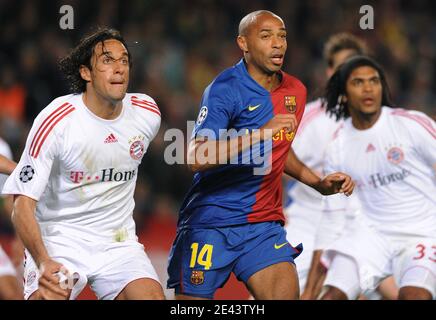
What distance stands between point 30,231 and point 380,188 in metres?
2.82

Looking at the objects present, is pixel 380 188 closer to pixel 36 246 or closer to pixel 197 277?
pixel 197 277

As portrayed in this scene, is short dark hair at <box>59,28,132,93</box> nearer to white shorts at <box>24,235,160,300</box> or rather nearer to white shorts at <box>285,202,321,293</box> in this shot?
white shorts at <box>24,235,160,300</box>

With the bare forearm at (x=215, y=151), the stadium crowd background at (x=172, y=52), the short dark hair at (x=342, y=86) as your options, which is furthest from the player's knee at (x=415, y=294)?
the stadium crowd background at (x=172, y=52)

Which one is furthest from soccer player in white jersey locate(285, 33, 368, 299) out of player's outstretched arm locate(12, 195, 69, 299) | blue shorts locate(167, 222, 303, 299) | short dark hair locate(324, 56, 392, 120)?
player's outstretched arm locate(12, 195, 69, 299)

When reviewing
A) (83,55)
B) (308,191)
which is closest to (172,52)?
(308,191)

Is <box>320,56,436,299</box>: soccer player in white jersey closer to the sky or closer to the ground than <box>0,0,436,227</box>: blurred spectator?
closer to the ground

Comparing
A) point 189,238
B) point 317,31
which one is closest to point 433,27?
point 317,31

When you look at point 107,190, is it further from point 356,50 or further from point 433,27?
point 433,27

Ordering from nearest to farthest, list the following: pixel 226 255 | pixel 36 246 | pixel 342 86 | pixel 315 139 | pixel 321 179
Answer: pixel 36 246 → pixel 226 255 → pixel 321 179 → pixel 342 86 → pixel 315 139

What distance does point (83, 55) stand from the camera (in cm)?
649

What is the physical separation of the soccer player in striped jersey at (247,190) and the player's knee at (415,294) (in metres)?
1.15

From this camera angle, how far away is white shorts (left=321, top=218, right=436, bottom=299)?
752cm

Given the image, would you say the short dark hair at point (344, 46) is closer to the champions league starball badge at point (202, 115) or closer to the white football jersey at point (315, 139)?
the white football jersey at point (315, 139)
